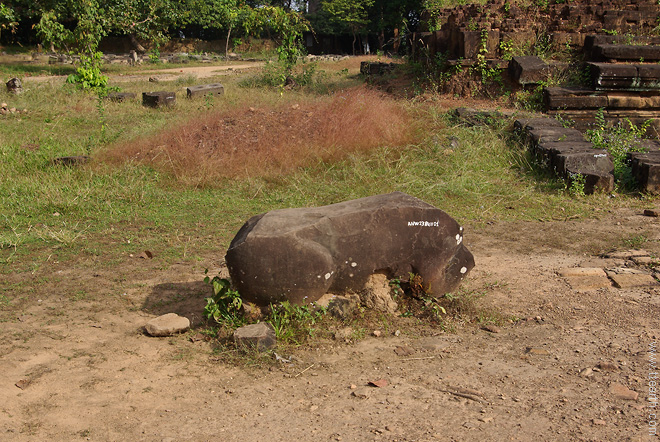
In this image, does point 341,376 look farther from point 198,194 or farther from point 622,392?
point 198,194

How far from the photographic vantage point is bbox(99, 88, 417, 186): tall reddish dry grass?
768 centimetres

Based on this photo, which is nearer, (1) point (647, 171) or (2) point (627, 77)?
(1) point (647, 171)

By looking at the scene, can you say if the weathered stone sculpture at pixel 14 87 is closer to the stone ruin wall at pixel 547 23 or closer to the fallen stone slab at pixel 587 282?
the stone ruin wall at pixel 547 23

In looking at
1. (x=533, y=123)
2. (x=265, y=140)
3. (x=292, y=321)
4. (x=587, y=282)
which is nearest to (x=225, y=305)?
(x=292, y=321)

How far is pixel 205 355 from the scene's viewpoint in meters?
3.70

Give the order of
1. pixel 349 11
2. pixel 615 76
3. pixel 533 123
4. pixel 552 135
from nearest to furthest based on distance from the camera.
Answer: pixel 552 135 → pixel 533 123 → pixel 615 76 → pixel 349 11

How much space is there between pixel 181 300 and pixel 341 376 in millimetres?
1624

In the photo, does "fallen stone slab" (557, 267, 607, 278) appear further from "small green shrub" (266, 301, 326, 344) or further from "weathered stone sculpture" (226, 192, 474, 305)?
"small green shrub" (266, 301, 326, 344)

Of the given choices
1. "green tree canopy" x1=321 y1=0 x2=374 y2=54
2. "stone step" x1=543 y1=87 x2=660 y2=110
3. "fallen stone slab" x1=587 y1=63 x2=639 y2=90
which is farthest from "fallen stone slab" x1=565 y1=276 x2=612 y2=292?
"green tree canopy" x1=321 y1=0 x2=374 y2=54

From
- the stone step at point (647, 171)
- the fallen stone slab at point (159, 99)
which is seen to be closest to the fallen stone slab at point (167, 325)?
the stone step at point (647, 171)

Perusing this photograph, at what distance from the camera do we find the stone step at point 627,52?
9.63 meters

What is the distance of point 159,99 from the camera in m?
12.2

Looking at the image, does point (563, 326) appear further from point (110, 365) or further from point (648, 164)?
point (648, 164)

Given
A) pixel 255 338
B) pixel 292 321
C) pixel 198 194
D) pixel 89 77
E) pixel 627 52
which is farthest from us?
pixel 89 77
